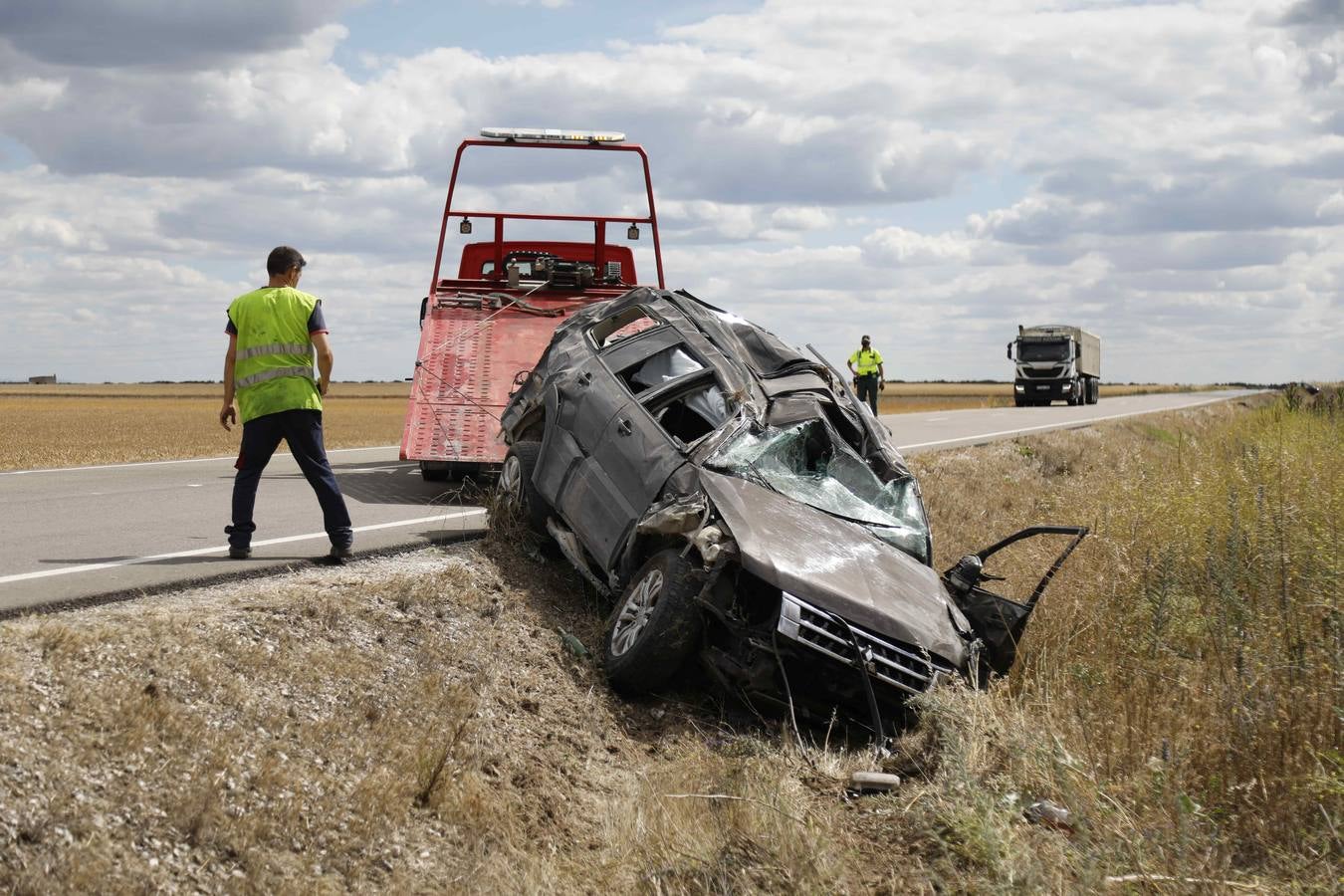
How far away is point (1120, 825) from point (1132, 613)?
325 centimetres

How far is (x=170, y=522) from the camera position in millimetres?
9719

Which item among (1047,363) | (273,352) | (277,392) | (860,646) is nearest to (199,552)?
(277,392)

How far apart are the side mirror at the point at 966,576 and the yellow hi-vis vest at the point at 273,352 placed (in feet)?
12.6

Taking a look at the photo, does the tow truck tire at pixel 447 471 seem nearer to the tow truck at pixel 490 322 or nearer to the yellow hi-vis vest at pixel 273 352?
the tow truck at pixel 490 322

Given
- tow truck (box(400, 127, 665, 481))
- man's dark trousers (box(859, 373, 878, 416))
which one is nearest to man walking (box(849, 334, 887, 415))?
man's dark trousers (box(859, 373, 878, 416))

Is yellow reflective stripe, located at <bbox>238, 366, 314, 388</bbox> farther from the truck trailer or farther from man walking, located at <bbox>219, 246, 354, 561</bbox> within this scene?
the truck trailer

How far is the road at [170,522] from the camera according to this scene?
727 centimetres

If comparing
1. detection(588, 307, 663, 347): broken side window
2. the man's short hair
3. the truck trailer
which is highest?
the man's short hair

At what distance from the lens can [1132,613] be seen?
322 inches

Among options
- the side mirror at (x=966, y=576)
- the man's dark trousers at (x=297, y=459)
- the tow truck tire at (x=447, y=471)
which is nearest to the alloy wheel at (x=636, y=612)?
the side mirror at (x=966, y=576)

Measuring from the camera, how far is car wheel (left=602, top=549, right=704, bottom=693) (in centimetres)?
641

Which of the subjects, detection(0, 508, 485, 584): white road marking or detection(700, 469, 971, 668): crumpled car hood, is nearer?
detection(700, 469, 971, 668): crumpled car hood

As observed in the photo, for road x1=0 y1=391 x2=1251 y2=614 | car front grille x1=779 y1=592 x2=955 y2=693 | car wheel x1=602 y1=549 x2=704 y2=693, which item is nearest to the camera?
car front grille x1=779 y1=592 x2=955 y2=693

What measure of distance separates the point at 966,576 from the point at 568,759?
2.60m
